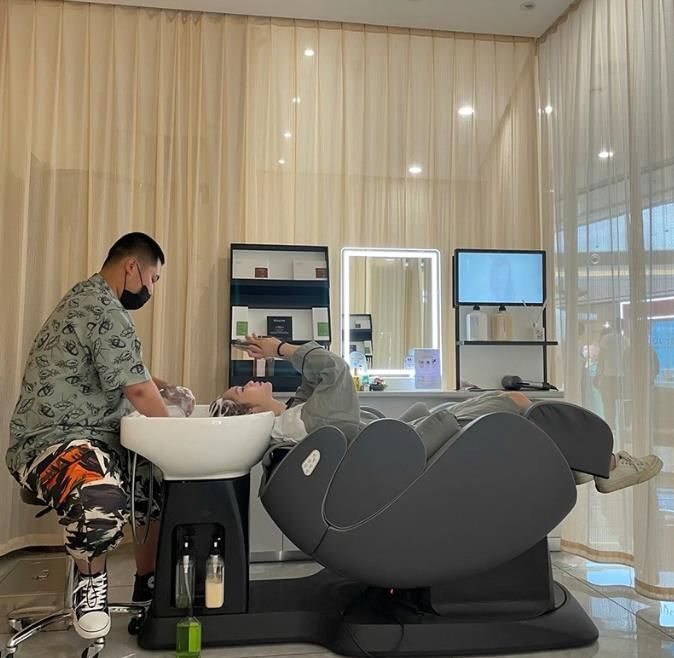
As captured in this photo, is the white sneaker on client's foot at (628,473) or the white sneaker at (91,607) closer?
the white sneaker at (91,607)

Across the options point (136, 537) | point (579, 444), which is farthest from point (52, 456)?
point (579, 444)

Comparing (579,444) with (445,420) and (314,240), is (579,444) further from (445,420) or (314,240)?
(314,240)

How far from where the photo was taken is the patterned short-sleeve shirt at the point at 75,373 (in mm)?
2012

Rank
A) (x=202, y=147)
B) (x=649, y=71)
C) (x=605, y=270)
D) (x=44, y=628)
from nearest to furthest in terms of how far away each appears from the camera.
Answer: (x=44, y=628)
(x=649, y=71)
(x=605, y=270)
(x=202, y=147)

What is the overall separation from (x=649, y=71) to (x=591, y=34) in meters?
0.65

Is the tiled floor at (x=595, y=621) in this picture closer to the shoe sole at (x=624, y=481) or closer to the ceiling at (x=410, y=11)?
the shoe sole at (x=624, y=481)

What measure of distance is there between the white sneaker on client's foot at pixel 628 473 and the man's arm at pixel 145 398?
58.1 inches

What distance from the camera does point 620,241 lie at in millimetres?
3020

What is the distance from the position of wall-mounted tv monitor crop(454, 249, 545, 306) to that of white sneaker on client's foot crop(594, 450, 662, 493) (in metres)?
1.55

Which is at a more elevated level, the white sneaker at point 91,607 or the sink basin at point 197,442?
the sink basin at point 197,442

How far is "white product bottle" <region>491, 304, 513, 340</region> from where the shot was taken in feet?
12.1

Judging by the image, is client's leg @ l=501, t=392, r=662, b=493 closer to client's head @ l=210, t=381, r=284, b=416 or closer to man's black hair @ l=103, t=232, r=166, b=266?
client's head @ l=210, t=381, r=284, b=416

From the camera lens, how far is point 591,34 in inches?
130

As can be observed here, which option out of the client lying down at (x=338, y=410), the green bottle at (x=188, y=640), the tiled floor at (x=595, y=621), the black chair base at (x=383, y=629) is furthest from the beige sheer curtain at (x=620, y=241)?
the green bottle at (x=188, y=640)
